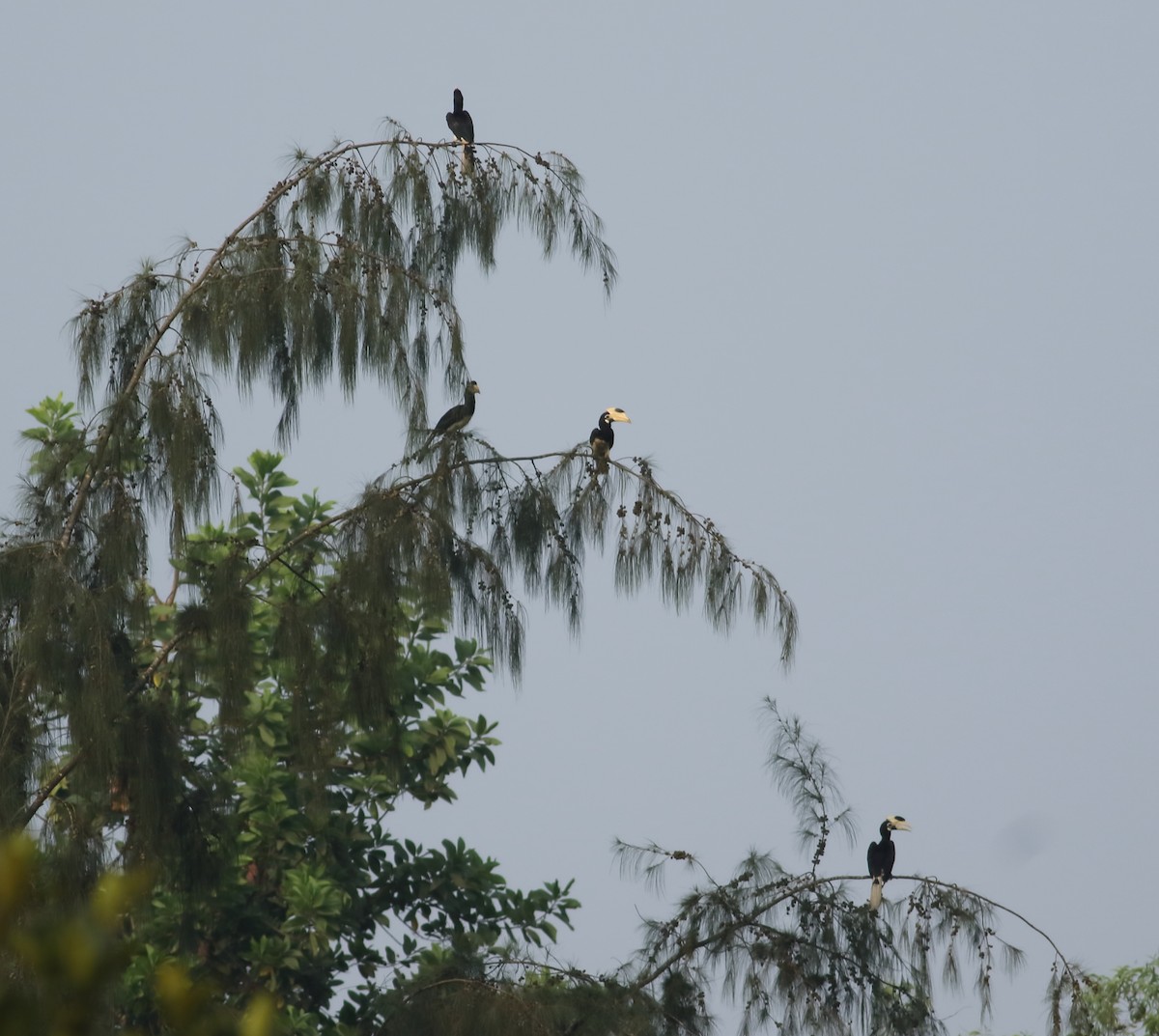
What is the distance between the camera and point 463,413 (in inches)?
280

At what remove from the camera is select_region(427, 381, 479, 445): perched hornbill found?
635 centimetres

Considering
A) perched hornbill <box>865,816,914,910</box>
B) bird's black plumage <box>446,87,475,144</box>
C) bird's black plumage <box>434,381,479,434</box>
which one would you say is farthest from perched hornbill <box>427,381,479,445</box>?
perched hornbill <box>865,816,914,910</box>

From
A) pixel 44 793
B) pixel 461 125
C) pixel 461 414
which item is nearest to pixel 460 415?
pixel 461 414

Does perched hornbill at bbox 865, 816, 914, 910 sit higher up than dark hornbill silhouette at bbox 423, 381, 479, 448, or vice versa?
dark hornbill silhouette at bbox 423, 381, 479, 448

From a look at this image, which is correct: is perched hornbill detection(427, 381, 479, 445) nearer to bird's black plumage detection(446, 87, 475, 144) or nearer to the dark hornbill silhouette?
the dark hornbill silhouette

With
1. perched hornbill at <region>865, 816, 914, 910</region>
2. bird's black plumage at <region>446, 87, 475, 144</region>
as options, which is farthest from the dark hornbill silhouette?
perched hornbill at <region>865, 816, 914, 910</region>

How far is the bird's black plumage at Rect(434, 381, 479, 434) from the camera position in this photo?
655cm

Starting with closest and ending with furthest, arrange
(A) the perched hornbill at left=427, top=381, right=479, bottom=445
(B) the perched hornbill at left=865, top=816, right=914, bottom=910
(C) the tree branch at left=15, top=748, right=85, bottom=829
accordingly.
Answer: (C) the tree branch at left=15, top=748, right=85, bottom=829
(A) the perched hornbill at left=427, top=381, right=479, bottom=445
(B) the perched hornbill at left=865, top=816, right=914, bottom=910

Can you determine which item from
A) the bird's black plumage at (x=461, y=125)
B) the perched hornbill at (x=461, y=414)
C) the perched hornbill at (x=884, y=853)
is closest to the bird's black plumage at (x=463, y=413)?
the perched hornbill at (x=461, y=414)

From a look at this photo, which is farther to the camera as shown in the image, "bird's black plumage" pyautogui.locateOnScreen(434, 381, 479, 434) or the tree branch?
"bird's black plumage" pyautogui.locateOnScreen(434, 381, 479, 434)

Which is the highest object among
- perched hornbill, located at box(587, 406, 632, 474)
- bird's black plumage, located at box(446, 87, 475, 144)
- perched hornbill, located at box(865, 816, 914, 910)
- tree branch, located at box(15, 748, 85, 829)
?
bird's black plumage, located at box(446, 87, 475, 144)

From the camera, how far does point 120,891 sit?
150 centimetres

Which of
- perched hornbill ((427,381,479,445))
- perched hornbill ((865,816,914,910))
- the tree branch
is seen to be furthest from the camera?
perched hornbill ((865,816,914,910))

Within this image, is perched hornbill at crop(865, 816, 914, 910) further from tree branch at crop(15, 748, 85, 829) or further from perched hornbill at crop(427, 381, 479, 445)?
tree branch at crop(15, 748, 85, 829)
